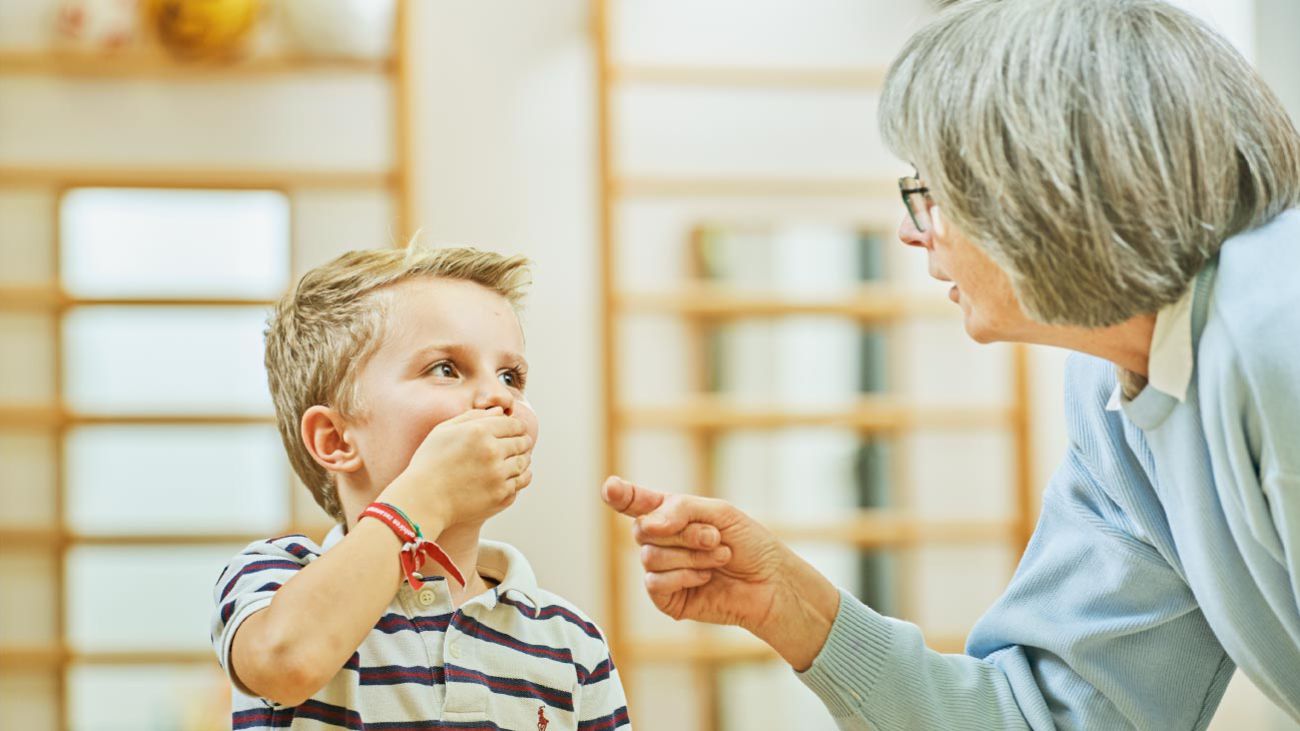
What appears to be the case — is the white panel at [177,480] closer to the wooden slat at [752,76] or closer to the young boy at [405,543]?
the wooden slat at [752,76]

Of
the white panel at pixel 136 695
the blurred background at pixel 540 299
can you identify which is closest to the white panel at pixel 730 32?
the blurred background at pixel 540 299

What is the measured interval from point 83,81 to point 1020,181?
2929 mm

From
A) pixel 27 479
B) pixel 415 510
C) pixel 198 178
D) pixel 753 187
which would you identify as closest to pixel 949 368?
pixel 753 187

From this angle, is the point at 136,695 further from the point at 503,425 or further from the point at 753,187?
the point at 503,425

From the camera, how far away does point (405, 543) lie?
3.63ft

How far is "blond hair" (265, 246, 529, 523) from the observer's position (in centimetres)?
128

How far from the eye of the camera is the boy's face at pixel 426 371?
4.05 ft

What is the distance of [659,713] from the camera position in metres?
3.40

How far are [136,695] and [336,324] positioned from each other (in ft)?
7.80

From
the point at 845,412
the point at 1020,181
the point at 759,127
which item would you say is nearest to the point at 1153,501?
the point at 1020,181

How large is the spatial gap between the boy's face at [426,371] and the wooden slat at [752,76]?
2.26 meters

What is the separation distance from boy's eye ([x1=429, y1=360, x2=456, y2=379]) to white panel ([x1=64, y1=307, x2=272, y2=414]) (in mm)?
2220

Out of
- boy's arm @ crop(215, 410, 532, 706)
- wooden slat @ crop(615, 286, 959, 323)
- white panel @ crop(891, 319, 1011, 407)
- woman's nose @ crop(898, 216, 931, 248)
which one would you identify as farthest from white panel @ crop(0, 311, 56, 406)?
woman's nose @ crop(898, 216, 931, 248)

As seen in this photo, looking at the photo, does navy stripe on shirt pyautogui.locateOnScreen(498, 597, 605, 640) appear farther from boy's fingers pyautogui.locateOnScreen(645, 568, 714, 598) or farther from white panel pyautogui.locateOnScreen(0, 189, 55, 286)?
white panel pyautogui.locateOnScreen(0, 189, 55, 286)
